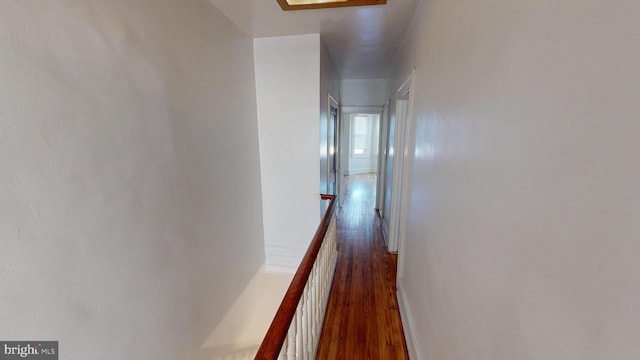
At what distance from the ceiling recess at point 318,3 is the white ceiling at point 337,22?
0.08m

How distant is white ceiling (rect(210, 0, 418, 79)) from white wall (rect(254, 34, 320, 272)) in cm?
20

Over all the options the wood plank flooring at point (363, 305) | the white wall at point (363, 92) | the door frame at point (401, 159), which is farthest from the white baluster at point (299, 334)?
the white wall at point (363, 92)

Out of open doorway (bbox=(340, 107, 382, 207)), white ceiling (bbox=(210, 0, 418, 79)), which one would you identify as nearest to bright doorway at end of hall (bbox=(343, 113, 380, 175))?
open doorway (bbox=(340, 107, 382, 207))

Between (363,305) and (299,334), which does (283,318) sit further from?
(363,305)

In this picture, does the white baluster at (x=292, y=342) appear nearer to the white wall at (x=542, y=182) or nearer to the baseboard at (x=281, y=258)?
the white wall at (x=542, y=182)

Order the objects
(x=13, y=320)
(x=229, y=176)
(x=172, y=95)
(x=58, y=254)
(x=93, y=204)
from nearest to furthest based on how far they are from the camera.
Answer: (x=13, y=320) → (x=58, y=254) → (x=93, y=204) → (x=172, y=95) → (x=229, y=176)

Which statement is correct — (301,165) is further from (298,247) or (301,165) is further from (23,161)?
(23,161)

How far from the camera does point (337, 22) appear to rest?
220 centimetres

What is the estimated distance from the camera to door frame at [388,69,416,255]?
2.18m

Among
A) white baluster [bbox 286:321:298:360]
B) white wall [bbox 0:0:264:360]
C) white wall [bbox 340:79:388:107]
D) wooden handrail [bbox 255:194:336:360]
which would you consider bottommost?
white baluster [bbox 286:321:298:360]

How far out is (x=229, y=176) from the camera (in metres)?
2.15

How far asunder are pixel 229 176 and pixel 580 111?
210cm

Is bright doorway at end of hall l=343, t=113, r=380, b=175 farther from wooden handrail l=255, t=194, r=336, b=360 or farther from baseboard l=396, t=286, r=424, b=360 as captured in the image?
wooden handrail l=255, t=194, r=336, b=360

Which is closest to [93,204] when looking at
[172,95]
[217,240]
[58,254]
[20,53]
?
[58,254]
